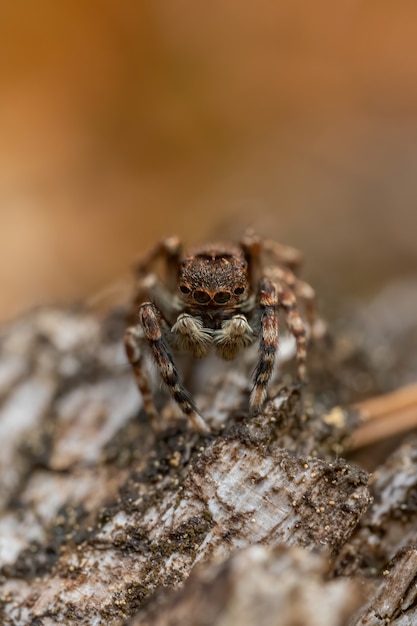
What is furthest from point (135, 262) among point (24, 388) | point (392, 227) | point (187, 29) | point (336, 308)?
point (187, 29)

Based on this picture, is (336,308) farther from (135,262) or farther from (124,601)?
(124,601)

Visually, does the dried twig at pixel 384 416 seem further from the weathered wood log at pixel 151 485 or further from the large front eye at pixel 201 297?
the large front eye at pixel 201 297

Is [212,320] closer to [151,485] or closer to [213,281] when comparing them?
[213,281]

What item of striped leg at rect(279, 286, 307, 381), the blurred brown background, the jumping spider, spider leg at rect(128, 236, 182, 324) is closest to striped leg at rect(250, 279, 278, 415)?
the jumping spider

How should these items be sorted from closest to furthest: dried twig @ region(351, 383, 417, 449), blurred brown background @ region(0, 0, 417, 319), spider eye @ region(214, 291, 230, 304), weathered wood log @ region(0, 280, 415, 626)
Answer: weathered wood log @ region(0, 280, 415, 626), spider eye @ region(214, 291, 230, 304), dried twig @ region(351, 383, 417, 449), blurred brown background @ region(0, 0, 417, 319)

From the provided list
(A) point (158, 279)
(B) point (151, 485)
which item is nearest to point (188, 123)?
(A) point (158, 279)

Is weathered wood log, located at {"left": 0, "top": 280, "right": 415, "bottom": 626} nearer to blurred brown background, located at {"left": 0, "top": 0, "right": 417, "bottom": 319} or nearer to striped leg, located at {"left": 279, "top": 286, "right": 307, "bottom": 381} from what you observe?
striped leg, located at {"left": 279, "top": 286, "right": 307, "bottom": 381}
